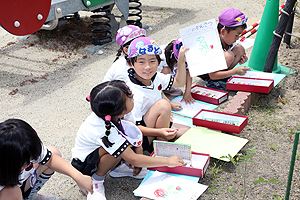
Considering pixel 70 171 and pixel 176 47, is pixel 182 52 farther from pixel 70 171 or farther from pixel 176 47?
pixel 70 171

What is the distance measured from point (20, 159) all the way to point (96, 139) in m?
0.47

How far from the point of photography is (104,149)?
2.04 m

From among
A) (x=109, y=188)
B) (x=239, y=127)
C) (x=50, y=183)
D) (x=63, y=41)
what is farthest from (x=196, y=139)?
(x=63, y=41)

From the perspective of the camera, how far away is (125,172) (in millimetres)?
2330

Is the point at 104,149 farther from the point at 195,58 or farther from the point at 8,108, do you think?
the point at 8,108

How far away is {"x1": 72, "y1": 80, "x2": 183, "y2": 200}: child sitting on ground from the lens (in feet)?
6.25

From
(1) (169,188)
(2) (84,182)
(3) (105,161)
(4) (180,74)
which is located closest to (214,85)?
(4) (180,74)

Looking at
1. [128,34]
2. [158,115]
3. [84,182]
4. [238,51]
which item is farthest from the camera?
[238,51]

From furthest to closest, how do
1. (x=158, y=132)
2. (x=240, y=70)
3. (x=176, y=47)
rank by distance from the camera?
(x=240, y=70), (x=176, y=47), (x=158, y=132)

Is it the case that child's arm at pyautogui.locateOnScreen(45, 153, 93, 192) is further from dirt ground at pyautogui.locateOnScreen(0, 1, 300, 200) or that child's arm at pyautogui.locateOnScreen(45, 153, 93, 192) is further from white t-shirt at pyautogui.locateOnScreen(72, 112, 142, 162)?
dirt ground at pyautogui.locateOnScreen(0, 1, 300, 200)

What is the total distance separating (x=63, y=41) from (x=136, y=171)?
12.3 ft

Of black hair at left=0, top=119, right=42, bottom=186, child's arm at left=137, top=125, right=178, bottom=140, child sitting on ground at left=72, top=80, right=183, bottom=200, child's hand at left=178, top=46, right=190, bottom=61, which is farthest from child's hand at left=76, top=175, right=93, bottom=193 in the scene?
child's hand at left=178, top=46, right=190, bottom=61

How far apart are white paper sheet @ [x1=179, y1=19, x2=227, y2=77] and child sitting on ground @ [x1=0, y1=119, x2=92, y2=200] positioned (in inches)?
64.9

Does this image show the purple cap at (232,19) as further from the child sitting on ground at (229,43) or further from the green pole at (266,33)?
the green pole at (266,33)
